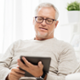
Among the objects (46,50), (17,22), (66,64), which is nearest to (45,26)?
(46,50)

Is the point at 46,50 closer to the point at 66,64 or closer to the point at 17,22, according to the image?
the point at 66,64

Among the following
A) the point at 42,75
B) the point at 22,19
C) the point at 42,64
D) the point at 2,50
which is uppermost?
the point at 22,19

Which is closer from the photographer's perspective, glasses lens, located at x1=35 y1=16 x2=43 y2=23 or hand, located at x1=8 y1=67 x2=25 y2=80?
hand, located at x1=8 y1=67 x2=25 y2=80

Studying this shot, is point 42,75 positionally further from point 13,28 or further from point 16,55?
point 13,28

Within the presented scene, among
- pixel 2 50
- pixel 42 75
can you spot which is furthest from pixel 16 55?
pixel 2 50

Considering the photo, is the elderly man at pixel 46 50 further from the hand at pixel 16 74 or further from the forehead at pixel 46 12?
the hand at pixel 16 74

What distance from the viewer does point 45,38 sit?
1713 mm

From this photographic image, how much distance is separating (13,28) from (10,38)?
18cm

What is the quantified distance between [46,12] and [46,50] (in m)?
0.43

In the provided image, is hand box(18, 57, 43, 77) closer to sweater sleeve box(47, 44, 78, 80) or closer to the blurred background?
sweater sleeve box(47, 44, 78, 80)

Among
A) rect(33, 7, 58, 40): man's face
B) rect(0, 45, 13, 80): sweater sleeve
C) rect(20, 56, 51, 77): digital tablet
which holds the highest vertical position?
rect(33, 7, 58, 40): man's face

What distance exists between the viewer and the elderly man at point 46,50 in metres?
1.43

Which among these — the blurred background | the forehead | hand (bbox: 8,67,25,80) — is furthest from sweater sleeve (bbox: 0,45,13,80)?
the blurred background

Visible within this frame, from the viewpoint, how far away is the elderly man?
4.68 feet
